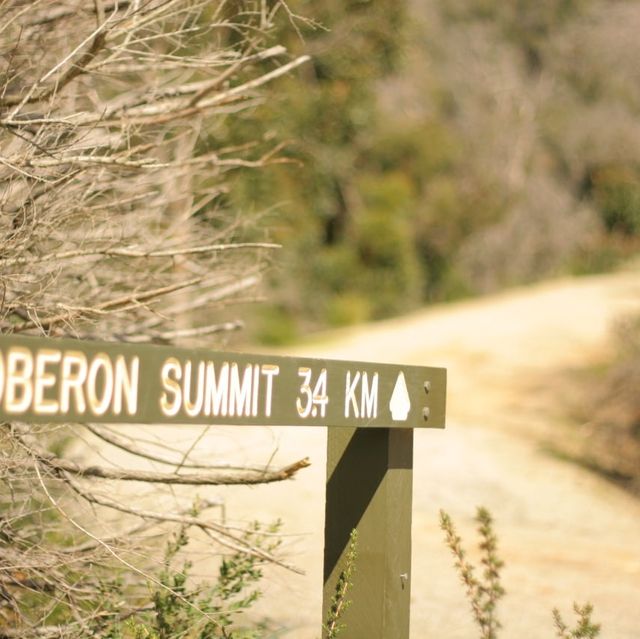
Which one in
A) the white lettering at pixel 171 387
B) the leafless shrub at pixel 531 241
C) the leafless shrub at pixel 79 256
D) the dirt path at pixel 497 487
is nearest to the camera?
the white lettering at pixel 171 387

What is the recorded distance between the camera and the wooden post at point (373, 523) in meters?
4.39

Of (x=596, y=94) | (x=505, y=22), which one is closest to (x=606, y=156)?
(x=596, y=94)

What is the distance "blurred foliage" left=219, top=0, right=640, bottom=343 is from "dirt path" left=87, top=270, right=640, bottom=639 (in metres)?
3.01

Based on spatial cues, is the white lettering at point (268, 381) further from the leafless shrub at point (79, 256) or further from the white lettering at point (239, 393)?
the leafless shrub at point (79, 256)

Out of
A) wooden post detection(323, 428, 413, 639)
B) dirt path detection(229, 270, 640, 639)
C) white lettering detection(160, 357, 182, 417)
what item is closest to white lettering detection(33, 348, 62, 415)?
white lettering detection(160, 357, 182, 417)

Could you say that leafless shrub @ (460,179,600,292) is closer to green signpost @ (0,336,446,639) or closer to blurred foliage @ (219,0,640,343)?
blurred foliage @ (219,0,640,343)

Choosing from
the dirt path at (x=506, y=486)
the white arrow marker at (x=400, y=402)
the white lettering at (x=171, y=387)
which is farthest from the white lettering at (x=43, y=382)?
the dirt path at (x=506, y=486)

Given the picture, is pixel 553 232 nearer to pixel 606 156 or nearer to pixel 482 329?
pixel 606 156

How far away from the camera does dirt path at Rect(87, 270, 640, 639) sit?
7.04m

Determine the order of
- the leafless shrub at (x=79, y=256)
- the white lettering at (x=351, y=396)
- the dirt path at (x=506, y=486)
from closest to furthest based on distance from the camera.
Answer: the white lettering at (x=351, y=396) < the leafless shrub at (x=79, y=256) < the dirt path at (x=506, y=486)

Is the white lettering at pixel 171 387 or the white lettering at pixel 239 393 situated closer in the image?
the white lettering at pixel 171 387

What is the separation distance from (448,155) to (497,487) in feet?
71.7

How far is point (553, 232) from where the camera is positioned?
3638 centimetres

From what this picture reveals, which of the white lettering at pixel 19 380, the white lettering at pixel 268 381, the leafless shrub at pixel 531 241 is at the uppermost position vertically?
the leafless shrub at pixel 531 241
